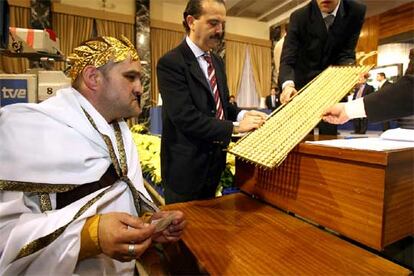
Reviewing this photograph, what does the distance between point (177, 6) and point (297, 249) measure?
10.1 meters

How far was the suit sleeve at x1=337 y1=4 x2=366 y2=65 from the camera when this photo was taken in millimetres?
1901

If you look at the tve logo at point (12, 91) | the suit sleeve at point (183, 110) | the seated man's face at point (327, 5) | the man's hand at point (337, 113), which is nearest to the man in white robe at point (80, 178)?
the suit sleeve at point (183, 110)

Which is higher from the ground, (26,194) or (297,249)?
(26,194)

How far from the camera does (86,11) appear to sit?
8.52 meters

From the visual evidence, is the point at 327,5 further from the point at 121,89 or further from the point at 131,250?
the point at 131,250

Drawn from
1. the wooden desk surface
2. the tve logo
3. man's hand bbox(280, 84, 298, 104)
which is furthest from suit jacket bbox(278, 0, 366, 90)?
the tve logo

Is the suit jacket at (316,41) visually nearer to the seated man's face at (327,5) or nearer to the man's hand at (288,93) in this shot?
the seated man's face at (327,5)

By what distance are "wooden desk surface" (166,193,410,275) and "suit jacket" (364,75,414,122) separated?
19.0 inches

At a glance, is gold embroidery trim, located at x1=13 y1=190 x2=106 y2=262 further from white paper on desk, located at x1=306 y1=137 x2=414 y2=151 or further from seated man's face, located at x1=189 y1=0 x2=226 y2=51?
seated man's face, located at x1=189 y1=0 x2=226 y2=51

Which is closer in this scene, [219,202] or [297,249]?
[297,249]

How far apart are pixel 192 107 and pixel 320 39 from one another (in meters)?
1.05

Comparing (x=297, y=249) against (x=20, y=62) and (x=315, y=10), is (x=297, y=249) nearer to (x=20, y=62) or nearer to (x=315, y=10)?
(x=315, y=10)

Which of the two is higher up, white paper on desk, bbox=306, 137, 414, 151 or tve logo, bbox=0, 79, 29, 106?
tve logo, bbox=0, 79, 29, 106

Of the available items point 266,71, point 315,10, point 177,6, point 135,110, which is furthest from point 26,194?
point 266,71
